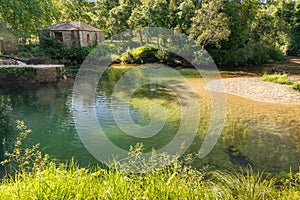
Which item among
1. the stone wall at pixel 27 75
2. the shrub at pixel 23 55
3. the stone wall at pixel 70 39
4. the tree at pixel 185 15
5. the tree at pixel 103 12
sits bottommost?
the stone wall at pixel 27 75

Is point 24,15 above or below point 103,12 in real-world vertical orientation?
below

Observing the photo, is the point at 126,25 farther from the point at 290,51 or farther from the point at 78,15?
the point at 290,51

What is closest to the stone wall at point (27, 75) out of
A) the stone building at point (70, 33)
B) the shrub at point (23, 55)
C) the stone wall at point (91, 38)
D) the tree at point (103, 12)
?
the shrub at point (23, 55)

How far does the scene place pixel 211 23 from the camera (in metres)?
20.2

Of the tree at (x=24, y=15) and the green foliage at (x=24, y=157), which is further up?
the tree at (x=24, y=15)

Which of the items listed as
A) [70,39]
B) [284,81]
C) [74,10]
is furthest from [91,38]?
[284,81]

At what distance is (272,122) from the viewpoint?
796 cm

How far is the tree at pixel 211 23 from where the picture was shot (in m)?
20.0

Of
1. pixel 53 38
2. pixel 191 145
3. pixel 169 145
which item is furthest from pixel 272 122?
pixel 53 38

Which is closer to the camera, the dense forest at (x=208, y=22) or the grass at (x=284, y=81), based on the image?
the grass at (x=284, y=81)

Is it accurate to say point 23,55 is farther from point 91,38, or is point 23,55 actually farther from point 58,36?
point 91,38

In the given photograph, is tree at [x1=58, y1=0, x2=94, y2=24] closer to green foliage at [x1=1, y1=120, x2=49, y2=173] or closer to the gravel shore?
the gravel shore

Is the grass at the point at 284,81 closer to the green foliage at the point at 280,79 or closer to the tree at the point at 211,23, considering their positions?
the green foliage at the point at 280,79

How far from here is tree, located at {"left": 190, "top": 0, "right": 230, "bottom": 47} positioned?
65.6 feet
